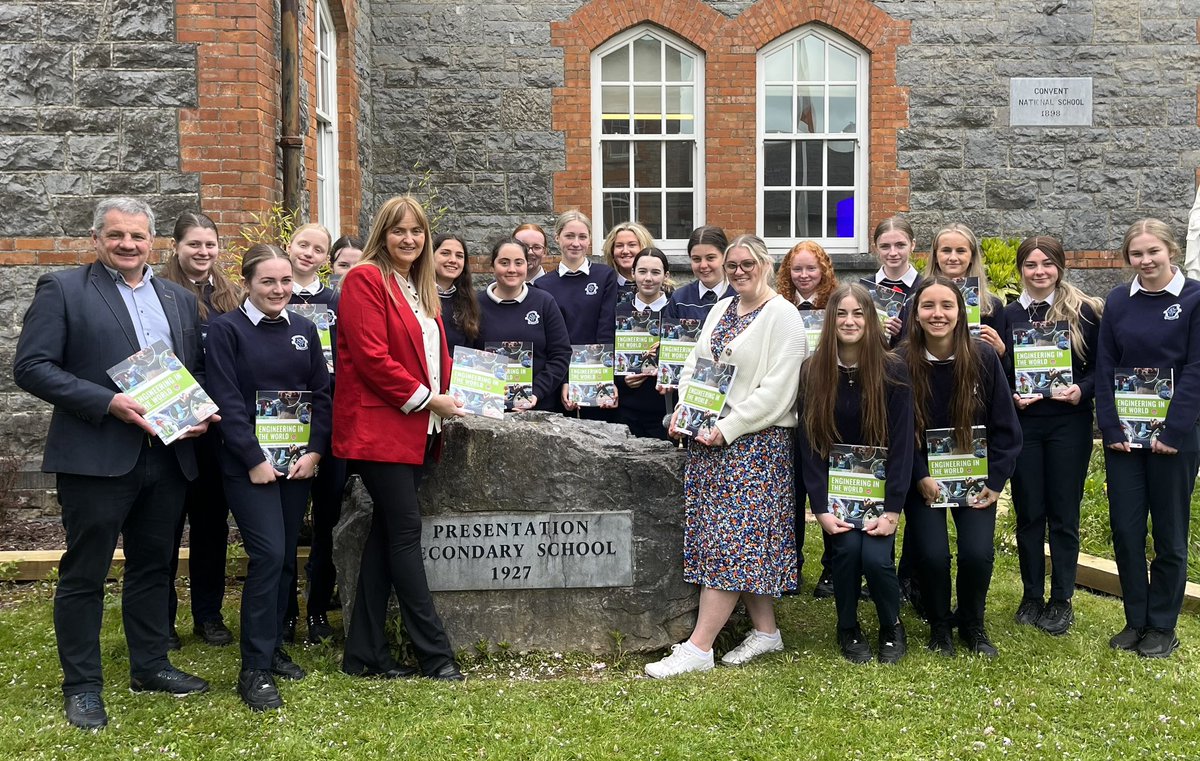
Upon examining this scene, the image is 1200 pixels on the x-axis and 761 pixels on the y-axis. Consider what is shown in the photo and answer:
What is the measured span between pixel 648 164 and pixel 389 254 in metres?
7.19

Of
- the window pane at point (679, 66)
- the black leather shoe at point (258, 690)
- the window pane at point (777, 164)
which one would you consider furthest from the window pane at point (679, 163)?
the black leather shoe at point (258, 690)

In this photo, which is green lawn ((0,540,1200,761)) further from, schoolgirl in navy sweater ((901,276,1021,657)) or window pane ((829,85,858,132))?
window pane ((829,85,858,132))

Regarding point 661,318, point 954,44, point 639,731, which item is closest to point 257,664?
point 639,731

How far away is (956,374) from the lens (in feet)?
16.8

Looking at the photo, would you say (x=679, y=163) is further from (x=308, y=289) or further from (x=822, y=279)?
(x=308, y=289)

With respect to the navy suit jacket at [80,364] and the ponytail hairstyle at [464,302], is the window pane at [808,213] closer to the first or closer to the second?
the ponytail hairstyle at [464,302]

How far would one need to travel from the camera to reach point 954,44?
37.4 ft

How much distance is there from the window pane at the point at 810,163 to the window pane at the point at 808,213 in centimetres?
13

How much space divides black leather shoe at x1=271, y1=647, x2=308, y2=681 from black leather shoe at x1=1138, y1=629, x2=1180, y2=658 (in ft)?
13.1

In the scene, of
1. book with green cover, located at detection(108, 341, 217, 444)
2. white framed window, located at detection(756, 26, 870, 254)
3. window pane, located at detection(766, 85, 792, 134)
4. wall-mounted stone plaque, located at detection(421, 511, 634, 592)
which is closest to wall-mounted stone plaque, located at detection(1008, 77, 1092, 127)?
white framed window, located at detection(756, 26, 870, 254)

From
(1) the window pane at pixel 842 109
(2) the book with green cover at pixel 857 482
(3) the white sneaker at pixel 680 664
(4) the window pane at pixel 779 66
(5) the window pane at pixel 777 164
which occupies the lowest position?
(3) the white sneaker at pixel 680 664

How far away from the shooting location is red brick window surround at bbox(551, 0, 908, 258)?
37.3 feet

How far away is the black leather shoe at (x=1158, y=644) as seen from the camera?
5262 mm

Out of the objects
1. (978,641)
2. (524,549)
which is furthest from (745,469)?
(978,641)
